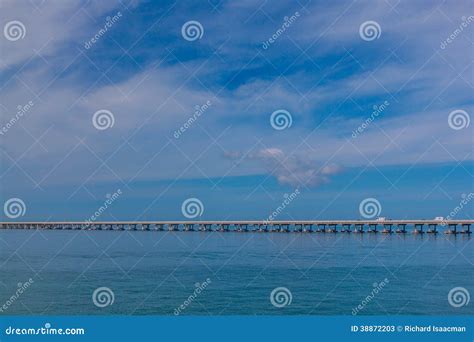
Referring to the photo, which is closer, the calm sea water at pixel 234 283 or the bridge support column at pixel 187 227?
the calm sea water at pixel 234 283

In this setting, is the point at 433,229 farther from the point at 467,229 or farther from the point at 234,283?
the point at 234,283

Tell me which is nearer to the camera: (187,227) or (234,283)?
(234,283)

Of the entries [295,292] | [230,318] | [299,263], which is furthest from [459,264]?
[230,318]

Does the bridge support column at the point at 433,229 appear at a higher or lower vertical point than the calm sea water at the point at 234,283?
higher

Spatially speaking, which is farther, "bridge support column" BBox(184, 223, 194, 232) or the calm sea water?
"bridge support column" BBox(184, 223, 194, 232)

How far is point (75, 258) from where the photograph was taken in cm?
4738

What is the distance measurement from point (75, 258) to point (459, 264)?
3404 cm

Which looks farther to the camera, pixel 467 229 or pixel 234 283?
pixel 467 229

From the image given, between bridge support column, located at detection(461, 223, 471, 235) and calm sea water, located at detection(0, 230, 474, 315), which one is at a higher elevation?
bridge support column, located at detection(461, 223, 471, 235)

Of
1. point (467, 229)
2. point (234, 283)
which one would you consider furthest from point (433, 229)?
point (234, 283)

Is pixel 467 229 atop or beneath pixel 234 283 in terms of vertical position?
atop

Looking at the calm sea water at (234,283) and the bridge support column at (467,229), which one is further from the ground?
the bridge support column at (467,229)

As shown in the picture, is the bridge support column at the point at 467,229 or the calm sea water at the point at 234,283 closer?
the calm sea water at the point at 234,283

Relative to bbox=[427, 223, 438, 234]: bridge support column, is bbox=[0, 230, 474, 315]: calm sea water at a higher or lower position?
lower
